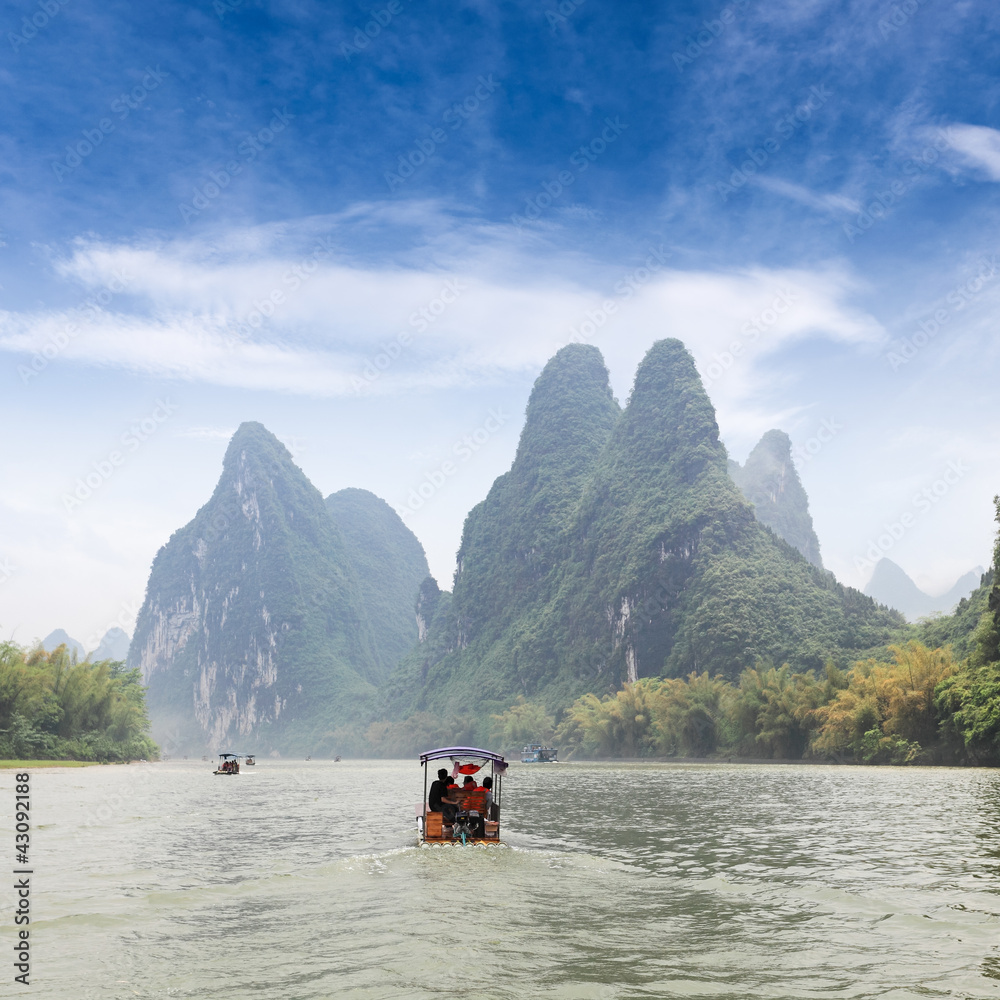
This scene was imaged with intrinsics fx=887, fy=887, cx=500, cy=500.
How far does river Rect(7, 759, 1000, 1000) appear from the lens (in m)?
8.26

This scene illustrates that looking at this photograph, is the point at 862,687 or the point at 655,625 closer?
the point at 862,687

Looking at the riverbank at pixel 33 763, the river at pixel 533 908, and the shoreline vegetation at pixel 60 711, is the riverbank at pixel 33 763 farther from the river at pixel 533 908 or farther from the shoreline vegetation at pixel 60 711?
the river at pixel 533 908

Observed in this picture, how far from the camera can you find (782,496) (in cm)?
Result: 19400

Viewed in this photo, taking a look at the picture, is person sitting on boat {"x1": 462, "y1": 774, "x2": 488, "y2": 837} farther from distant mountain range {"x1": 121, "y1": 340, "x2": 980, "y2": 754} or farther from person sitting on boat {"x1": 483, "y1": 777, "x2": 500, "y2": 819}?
distant mountain range {"x1": 121, "y1": 340, "x2": 980, "y2": 754}

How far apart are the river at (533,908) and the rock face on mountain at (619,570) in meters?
72.4

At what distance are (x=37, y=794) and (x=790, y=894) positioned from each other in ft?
97.9

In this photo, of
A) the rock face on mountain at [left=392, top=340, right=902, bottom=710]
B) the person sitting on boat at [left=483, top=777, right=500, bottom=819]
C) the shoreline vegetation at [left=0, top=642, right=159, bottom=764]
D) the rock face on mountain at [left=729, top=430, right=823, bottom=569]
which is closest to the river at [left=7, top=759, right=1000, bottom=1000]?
the person sitting on boat at [left=483, top=777, right=500, bottom=819]

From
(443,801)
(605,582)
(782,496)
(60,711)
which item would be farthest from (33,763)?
(782,496)

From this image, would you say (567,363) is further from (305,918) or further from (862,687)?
(305,918)

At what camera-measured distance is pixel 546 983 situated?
8.12 m

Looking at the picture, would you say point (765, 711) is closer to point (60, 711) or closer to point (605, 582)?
point (60, 711)

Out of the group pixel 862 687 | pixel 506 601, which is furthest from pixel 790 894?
pixel 506 601

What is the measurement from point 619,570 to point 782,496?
3464 inches

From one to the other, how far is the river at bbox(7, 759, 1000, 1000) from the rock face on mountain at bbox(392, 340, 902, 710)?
72.4 metres
